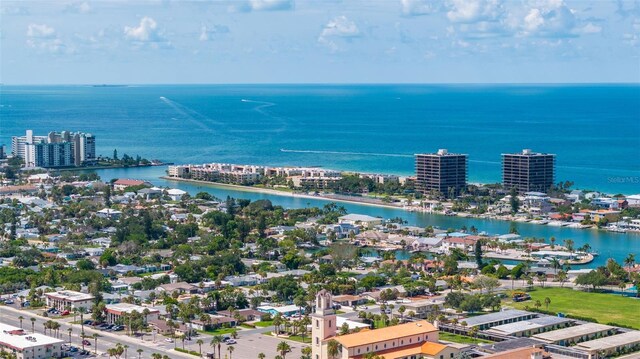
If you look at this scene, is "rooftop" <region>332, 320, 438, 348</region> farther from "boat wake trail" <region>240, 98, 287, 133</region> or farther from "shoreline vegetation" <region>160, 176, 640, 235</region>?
"boat wake trail" <region>240, 98, 287, 133</region>

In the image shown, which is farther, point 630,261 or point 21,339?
point 630,261

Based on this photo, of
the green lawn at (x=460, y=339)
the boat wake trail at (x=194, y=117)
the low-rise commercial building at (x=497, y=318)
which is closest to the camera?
the green lawn at (x=460, y=339)

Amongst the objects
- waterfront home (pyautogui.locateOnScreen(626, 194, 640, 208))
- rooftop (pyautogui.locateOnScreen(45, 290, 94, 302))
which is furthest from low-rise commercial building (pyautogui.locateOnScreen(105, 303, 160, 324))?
waterfront home (pyautogui.locateOnScreen(626, 194, 640, 208))

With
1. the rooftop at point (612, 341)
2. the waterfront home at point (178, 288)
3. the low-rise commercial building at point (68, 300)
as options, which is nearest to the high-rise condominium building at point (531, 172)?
the waterfront home at point (178, 288)

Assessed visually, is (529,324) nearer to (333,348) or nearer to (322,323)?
(322,323)

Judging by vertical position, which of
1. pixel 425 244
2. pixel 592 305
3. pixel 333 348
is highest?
pixel 333 348

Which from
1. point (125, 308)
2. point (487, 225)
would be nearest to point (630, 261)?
point (487, 225)

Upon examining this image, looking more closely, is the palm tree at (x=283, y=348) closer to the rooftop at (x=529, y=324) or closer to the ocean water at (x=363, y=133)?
the rooftop at (x=529, y=324)

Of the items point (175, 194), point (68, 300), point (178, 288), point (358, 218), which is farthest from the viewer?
point (175, 194)
